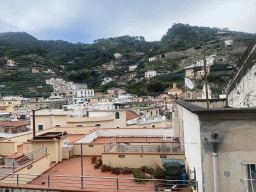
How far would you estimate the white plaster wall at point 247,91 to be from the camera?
751 centimetres

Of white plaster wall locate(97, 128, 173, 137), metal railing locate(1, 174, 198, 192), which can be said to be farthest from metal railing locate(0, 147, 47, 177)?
white plaster wall locate(97, 128, 173, 137)

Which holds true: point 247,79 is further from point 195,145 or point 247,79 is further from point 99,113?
point 99,113

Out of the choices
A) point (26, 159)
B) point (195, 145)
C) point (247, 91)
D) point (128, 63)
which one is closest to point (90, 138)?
point (26, 159)

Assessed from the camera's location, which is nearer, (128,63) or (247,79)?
(247,79)

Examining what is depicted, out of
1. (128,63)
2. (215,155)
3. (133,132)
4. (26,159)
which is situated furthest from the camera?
(128,63)

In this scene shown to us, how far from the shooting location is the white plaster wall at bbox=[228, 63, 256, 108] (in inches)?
296

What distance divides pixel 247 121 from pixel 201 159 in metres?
1.50

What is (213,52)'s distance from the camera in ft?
389

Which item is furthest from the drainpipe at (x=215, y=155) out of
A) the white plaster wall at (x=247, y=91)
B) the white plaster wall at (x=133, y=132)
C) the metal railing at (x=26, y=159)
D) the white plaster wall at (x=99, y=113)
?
the white plaster wall at (x=99, y=113)

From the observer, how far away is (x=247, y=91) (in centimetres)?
828

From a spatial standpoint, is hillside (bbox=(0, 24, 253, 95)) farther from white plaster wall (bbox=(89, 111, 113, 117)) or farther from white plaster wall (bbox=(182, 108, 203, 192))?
white plaster wall (bbox=(182, 108, 203, 192))

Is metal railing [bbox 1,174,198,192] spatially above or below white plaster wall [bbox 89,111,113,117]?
below

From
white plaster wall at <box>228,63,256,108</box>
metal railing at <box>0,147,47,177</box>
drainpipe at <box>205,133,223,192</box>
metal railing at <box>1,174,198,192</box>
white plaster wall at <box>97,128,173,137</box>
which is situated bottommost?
metal railing at <box>1,174,198,192</box>

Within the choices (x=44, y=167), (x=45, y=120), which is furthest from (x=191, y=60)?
(x=44, y=167)
